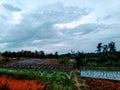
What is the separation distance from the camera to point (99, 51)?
123m

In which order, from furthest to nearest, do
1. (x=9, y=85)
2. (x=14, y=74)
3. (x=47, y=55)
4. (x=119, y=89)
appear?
1. (x=47, y=55)
2. (x=119, y=89)
3. (x=14, y=74)
4. (x=9, y=85)

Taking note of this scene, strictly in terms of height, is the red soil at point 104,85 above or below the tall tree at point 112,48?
below

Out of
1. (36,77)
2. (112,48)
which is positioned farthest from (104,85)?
(112,48)

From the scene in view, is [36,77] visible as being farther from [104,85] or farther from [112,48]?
[112,48]

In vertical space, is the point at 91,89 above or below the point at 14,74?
below

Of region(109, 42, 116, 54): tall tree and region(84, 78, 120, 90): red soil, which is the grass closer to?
region(84, 78, 120, 90): red soil

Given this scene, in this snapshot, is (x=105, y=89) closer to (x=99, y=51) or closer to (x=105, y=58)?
(x=105, y=58)

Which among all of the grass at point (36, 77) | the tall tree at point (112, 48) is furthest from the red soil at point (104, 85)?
the tall tree at point (112, 48)

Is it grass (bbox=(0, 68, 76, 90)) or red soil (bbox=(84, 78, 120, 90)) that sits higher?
grass (bbox=(0, 68, 76, 90))

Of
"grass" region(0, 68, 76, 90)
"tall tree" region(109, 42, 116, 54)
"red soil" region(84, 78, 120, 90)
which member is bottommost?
"red soil" region(84, 78, 120, 90)

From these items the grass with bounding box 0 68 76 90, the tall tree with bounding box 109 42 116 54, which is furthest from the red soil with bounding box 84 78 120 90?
the tall tree with bounding box 109 42 116 54

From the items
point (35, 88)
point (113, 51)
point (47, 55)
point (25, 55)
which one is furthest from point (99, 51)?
point (35, 88)

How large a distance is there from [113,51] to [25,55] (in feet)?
111

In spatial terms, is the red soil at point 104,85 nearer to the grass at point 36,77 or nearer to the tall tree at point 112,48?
the grass at point 36,77
